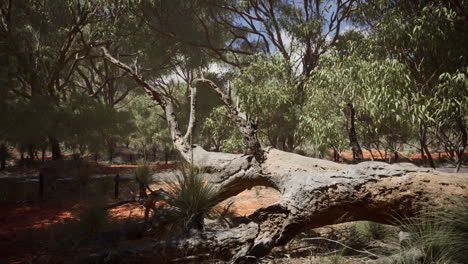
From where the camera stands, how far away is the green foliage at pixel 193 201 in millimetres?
2756

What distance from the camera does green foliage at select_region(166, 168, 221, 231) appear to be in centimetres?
276

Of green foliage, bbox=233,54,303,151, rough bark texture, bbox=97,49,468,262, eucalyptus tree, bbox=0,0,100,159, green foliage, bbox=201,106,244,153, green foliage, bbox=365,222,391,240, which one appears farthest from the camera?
green foliage, bbox=201,106,244,153

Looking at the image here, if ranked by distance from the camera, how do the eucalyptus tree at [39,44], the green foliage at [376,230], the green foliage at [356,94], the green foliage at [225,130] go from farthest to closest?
1. the green foliage at [225,130]
2. the eucalyptus tree at [39,44]
3. the green foliage at [356,94]
4. the green foliage at [376,230]

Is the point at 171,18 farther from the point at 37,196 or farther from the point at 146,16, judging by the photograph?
the point at 37,196

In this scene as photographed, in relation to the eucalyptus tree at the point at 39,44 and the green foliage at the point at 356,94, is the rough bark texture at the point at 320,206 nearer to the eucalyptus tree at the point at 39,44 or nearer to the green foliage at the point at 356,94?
the green foliage at the point at 356,94

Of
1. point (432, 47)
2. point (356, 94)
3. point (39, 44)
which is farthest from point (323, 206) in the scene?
point (39, 44)

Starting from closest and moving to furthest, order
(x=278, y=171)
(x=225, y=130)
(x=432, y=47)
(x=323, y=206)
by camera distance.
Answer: (x=323, y=206) → (x=278, y=171) → (x=432, y=47) → (x=225, y=130)

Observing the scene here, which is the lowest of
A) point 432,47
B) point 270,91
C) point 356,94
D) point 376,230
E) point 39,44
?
point 376,230

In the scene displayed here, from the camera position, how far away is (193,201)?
277 centimetres

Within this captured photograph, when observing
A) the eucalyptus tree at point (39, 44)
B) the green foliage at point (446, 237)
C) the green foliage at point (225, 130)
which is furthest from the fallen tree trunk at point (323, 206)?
the green foliage at point (225, 130)

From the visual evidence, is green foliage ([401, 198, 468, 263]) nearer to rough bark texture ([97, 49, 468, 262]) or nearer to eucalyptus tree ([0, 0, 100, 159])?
rough bark texture ([97, 49, 468, 262])

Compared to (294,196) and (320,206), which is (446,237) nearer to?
(320,206)

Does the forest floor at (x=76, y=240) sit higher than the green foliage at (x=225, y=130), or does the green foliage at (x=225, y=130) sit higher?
the green foliage at (x=225, y=130)

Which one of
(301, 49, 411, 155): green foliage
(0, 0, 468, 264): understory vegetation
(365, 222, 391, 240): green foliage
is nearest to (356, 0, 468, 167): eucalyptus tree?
(0, 0, 468, 264): understory vegetation
